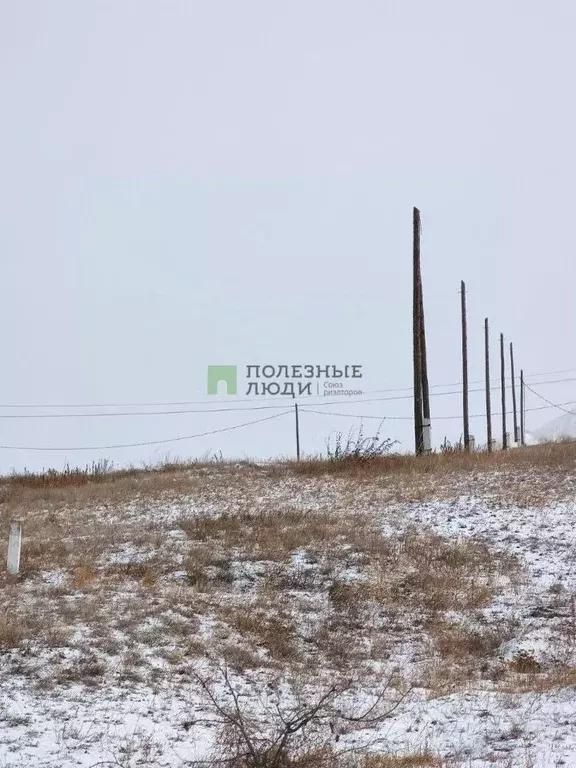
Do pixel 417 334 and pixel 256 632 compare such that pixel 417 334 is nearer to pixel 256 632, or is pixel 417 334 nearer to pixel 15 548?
pixel 15 548

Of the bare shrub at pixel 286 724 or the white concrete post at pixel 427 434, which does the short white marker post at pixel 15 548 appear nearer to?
the bare shrub at pixel 286 724

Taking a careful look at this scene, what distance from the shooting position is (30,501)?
1862cm

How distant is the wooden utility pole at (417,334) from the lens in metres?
23.2

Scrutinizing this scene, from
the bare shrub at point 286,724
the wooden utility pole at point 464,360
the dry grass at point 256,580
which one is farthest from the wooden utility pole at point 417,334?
the bare shrub at point 286,724

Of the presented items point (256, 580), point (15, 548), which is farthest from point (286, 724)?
point (15, 548)

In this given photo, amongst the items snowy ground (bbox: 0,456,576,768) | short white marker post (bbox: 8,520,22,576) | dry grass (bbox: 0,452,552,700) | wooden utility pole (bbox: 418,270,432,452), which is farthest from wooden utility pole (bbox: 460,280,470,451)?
short white marker post (bbox: 8,520,22,576)

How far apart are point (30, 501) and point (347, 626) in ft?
36.7

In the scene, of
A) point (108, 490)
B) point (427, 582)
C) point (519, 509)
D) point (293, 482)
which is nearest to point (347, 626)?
point (427, 582)

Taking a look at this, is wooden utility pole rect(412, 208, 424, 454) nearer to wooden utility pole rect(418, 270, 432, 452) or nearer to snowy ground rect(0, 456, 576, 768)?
wooden utility pole rect(418, 270, 432, 452)

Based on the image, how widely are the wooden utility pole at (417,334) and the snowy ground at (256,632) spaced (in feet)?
23.2

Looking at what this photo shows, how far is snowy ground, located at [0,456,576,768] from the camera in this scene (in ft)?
19.9

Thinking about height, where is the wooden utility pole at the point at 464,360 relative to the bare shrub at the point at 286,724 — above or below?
above

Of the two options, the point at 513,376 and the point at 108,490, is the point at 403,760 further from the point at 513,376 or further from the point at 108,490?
the point at 513,376

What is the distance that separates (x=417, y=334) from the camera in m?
24.2
